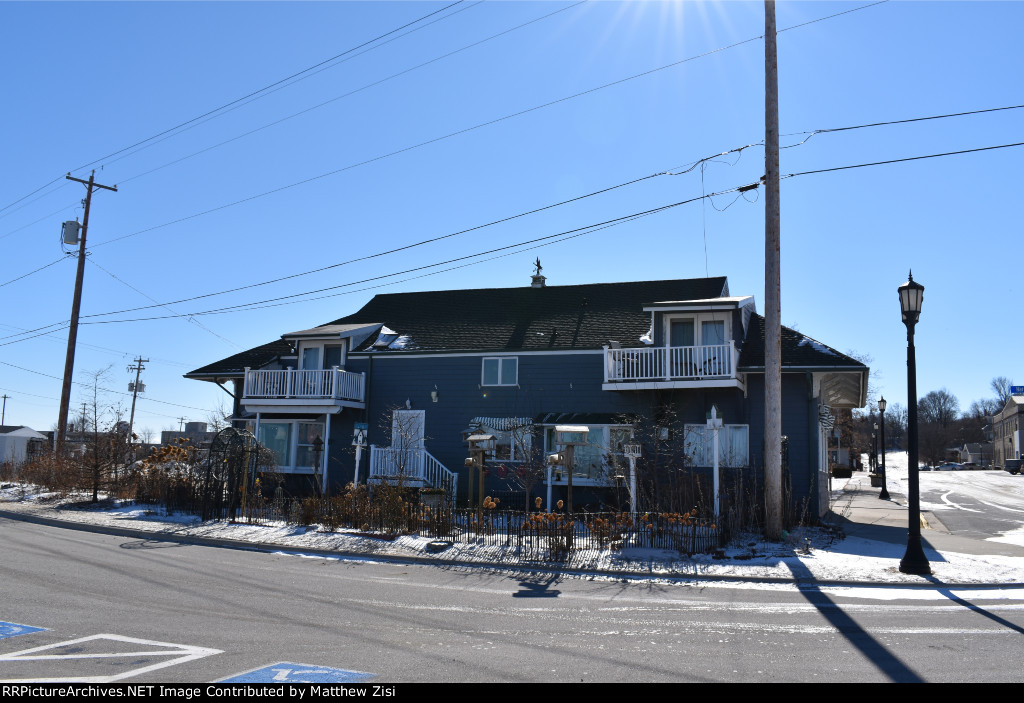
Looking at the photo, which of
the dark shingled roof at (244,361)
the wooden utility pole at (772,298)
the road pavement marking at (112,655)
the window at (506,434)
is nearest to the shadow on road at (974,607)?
the wooden utility pole at (772,298)

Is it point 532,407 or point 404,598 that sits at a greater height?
point 532,407

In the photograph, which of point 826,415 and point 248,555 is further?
point 826,415

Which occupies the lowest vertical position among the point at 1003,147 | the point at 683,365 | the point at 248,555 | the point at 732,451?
the point at 248,555

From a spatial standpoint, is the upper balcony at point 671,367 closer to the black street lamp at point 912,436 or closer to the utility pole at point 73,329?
the black street lamp at point 912,436

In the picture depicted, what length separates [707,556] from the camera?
13.8 meters

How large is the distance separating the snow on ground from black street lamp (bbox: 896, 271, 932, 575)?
32 centimetres

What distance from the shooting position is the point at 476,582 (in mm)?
11617

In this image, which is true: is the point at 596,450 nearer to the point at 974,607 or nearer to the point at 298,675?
the point at 974,607

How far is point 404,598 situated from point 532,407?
14.1 m

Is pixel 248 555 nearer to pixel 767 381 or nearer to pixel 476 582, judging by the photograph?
pixel 476 582
